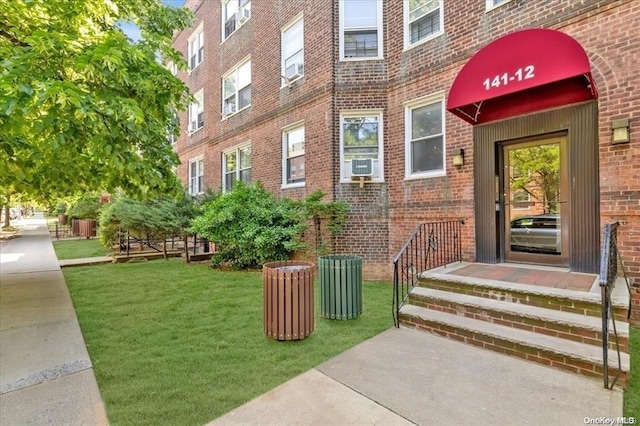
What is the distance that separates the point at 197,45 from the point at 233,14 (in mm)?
4202

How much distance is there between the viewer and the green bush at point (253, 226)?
29.6 feet

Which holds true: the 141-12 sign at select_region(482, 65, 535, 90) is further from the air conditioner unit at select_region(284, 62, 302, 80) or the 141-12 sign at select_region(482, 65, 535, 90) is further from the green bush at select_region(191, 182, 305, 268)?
the air conditioner unit at select_region(284, 62, 302, 80)

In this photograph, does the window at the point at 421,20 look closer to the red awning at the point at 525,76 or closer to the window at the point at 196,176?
the red awning at the point at 525,76

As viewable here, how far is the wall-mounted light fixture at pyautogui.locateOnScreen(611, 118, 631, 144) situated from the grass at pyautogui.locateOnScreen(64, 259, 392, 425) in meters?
4.36

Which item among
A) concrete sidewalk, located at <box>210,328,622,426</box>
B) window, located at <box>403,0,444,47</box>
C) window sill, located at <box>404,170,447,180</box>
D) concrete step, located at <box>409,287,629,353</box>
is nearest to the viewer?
concrete sidewalk, located at <box>210,328,622,426</box>

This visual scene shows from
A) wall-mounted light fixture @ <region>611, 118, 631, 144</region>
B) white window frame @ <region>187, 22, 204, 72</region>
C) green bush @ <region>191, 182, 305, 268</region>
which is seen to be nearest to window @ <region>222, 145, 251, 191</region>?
green bush @ <region>191, 182, 305, 268</region>

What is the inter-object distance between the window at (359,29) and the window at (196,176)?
9.75 meters

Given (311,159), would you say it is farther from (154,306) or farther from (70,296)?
(70,296)

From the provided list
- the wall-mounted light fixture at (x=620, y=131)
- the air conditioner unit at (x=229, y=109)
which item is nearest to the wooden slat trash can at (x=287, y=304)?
the wall-mounted light fixture at (x=620, y=131)

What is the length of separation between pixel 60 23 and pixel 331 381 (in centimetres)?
551

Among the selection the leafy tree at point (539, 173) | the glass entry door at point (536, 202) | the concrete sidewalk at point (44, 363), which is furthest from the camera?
the leafy tree at point (539, 173)

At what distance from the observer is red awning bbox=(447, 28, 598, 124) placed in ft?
15.4

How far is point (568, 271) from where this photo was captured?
221 inches

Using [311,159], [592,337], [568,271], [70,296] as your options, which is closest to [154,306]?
[70,296]
